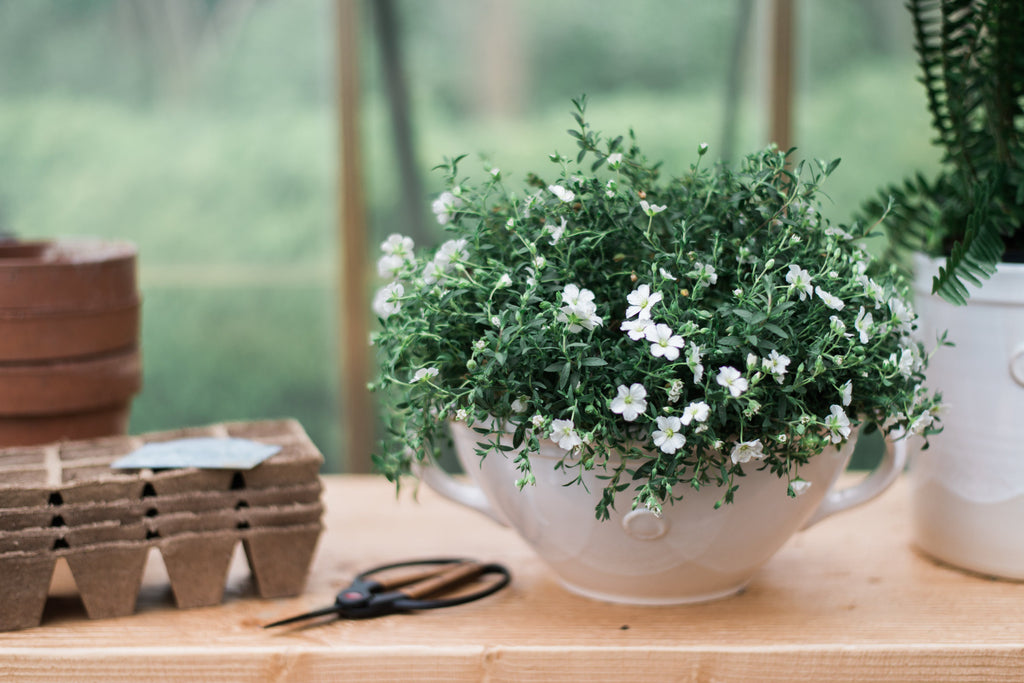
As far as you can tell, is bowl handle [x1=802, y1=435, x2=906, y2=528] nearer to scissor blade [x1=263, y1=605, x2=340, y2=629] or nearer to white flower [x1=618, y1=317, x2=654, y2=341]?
white flower [x1=618, y1=317, x2=654, y2=341]

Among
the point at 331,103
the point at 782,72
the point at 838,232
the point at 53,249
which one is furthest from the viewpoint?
the point at 331,103

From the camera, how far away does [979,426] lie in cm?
74

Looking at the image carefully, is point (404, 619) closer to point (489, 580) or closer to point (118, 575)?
point (489, 580)

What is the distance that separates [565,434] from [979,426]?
1.20ft

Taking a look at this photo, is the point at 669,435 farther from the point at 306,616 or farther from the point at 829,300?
the point at 306,616

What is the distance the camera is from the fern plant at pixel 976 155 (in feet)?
2.28

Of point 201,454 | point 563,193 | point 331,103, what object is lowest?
point 201,454

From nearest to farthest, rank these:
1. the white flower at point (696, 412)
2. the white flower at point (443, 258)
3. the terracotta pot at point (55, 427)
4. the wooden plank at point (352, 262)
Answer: the white flower at point (696, 412), the white flower at point (443, 258), the terracotta pot at point (55, 427), the wooden plank at point (352, 262)

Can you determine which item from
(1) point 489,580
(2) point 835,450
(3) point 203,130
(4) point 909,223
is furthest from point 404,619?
(3) point 203,130

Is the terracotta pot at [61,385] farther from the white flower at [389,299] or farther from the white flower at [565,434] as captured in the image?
the white flower at [565,434]

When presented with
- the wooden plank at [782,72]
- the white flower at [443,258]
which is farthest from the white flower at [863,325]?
the wooden plank at [782,72]

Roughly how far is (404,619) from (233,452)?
0.60 feet

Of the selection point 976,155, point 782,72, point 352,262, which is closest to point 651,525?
point 976,155

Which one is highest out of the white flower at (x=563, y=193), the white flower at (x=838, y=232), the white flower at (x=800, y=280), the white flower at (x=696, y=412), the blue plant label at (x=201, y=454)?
the white flower at (x=563, y=193)
